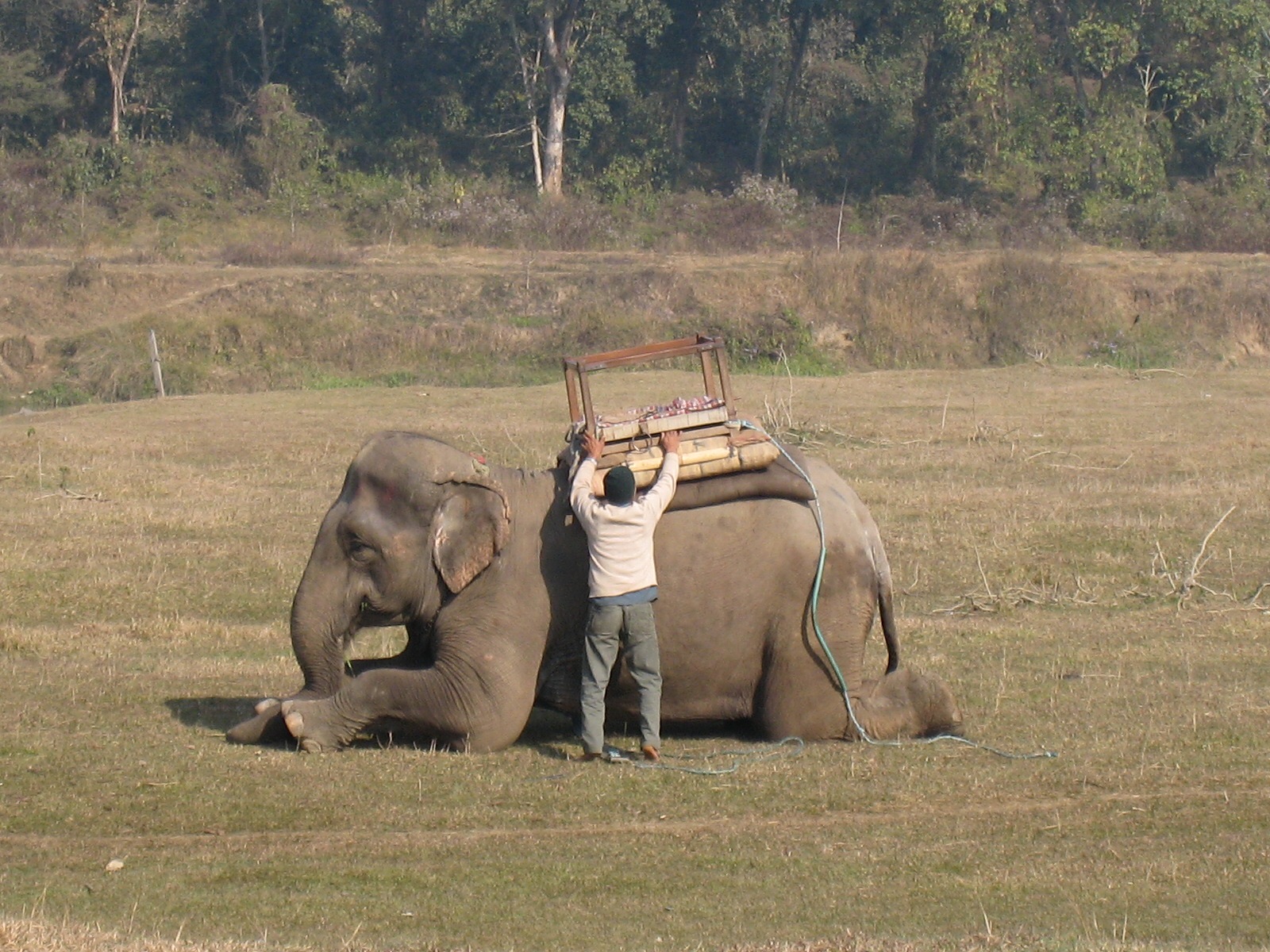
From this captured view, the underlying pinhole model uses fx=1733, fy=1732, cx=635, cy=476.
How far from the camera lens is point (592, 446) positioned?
8953mm

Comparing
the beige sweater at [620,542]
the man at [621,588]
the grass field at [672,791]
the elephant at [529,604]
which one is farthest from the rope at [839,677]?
the beige sweater at [620,542]

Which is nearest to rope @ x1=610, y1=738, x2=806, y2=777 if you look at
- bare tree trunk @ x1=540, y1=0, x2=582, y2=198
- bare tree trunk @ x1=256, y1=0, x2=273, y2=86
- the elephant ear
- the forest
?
the elephant ear

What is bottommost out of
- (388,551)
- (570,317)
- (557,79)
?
(570,317)

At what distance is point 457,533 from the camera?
8.94 meters

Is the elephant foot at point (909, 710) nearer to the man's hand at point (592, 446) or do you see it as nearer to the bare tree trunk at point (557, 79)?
the man's hand at point (592, 446)

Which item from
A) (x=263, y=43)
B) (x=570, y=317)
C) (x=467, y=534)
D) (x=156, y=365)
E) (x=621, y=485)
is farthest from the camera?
(x=263, y=43)

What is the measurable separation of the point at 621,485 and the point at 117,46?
5379 cm

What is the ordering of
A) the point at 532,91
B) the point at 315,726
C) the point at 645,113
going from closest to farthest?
the point at 315,726
the point at 532,91
the point at 645,113

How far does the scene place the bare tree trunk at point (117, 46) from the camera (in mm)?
57000

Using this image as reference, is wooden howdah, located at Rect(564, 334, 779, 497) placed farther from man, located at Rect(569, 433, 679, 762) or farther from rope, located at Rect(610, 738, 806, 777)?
rope, located at Rect(610, 738, 806, 777)

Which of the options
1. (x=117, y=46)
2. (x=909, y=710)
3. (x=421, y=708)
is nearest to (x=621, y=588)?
(x=421, y=708)

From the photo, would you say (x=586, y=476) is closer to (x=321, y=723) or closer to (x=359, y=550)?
(x=359, y=550)

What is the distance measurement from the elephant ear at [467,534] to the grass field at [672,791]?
952mm

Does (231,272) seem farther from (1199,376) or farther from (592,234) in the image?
(1199,376)
